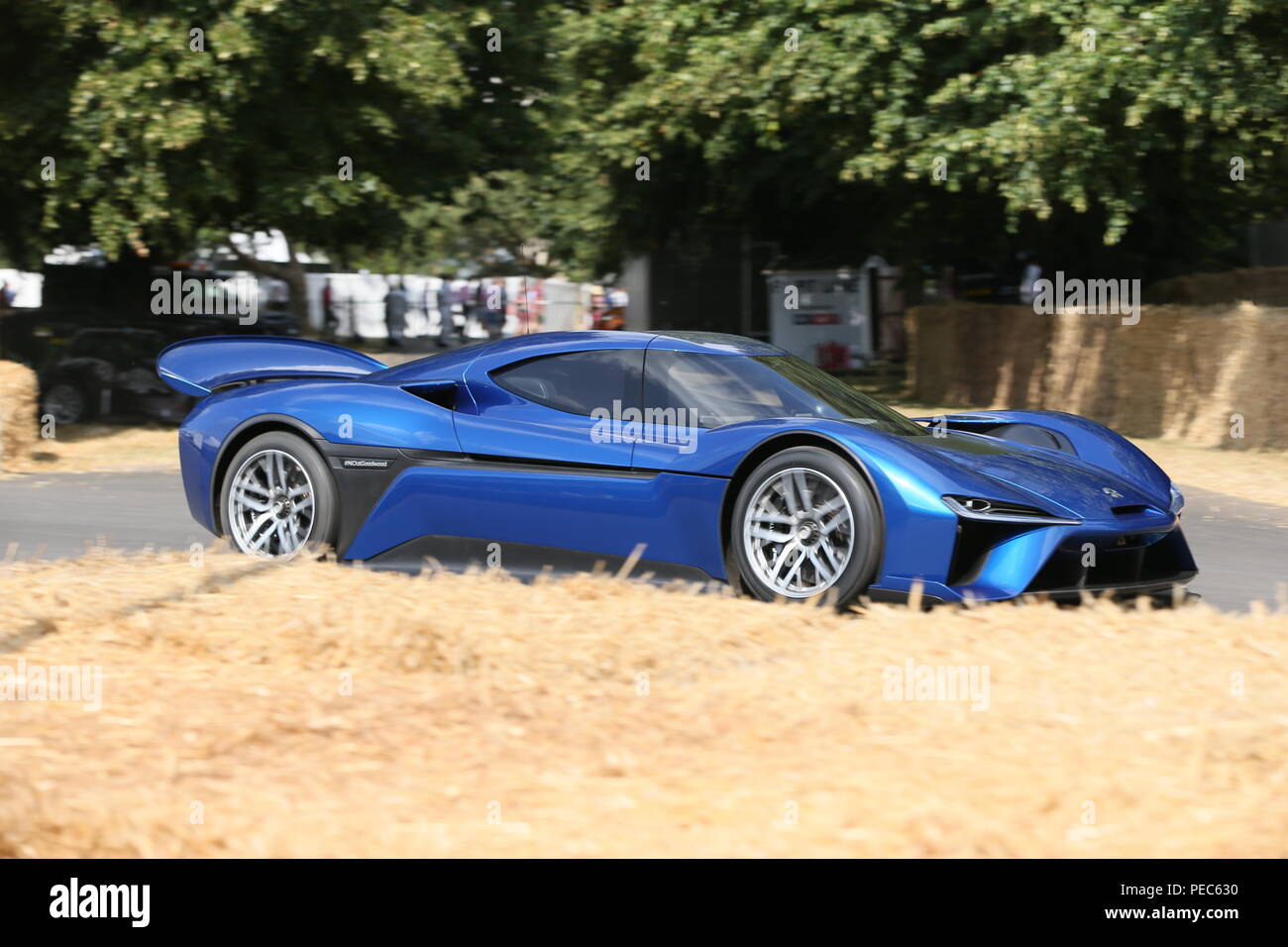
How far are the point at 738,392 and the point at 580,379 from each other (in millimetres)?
706

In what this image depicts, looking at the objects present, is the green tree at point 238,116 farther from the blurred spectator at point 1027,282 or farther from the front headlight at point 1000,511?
the blurred spectator at point 1027,282

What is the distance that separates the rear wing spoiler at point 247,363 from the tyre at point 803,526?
2636 mm

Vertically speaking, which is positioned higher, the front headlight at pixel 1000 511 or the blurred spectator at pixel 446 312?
the blurred spectator at pixel 446 312

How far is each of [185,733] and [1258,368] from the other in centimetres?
1307

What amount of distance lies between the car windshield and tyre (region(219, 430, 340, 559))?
62.6 inches

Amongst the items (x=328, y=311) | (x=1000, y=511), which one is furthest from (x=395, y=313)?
(x=1000, y=511)

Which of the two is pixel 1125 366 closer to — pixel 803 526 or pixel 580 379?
pixel 580 379

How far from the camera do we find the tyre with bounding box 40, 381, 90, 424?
56.0 ft

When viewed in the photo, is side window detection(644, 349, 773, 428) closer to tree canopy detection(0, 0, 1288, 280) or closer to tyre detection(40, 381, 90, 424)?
tree canopy detection(0, 0, 1288, 280)

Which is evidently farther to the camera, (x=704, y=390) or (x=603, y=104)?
(x=603, y=104)

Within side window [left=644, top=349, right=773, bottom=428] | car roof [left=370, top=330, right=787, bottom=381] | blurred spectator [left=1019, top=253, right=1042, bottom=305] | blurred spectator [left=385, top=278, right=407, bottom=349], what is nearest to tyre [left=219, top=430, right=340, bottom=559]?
car roof [left=370, top=330, right=787, bottom=381]

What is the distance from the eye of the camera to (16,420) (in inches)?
517

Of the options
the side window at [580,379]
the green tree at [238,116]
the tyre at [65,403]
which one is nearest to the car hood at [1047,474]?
the side window at [580,379]

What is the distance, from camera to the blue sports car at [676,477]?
564 centimetres
